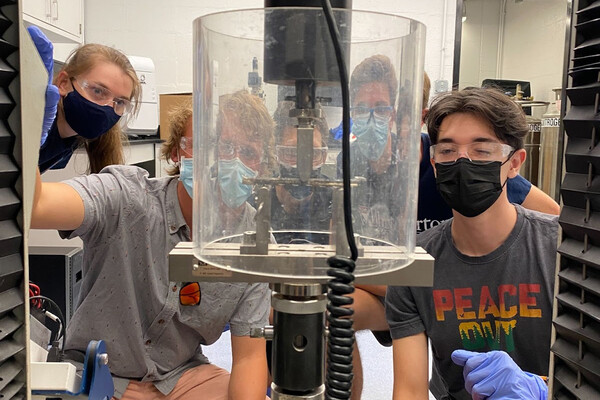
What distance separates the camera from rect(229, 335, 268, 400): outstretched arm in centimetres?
146

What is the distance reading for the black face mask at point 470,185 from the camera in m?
1.37

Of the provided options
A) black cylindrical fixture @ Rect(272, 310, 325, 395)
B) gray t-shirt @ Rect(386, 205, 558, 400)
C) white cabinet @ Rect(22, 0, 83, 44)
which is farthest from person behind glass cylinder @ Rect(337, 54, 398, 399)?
white cabinet @ Rect(22, 0, 83, 44)

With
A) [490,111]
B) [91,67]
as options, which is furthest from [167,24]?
[490,111]

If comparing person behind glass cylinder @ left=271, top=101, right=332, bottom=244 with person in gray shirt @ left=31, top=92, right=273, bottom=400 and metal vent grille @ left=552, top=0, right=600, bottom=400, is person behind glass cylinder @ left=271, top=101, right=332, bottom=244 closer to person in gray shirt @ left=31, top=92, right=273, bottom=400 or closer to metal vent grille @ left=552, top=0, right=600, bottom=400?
metal vent grille @ left=552, top=0, right=600, bottom=400

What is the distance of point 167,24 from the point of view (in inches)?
166

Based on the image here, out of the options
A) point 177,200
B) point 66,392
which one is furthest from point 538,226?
point 66,392

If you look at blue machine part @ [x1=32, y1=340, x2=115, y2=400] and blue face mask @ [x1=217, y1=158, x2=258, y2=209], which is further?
blue machine part @ [x1=32, y1=340, x2=115, y2=400]

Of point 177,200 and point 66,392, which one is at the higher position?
point 177,200

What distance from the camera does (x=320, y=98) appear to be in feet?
1.89

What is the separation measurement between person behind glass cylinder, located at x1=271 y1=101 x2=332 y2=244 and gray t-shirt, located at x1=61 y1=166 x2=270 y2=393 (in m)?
0.76

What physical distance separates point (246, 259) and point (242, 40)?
248mm

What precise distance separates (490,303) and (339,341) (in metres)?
0.96

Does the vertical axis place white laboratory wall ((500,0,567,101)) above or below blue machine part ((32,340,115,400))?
above

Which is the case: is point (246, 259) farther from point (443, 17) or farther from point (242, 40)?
point (443, 17)
